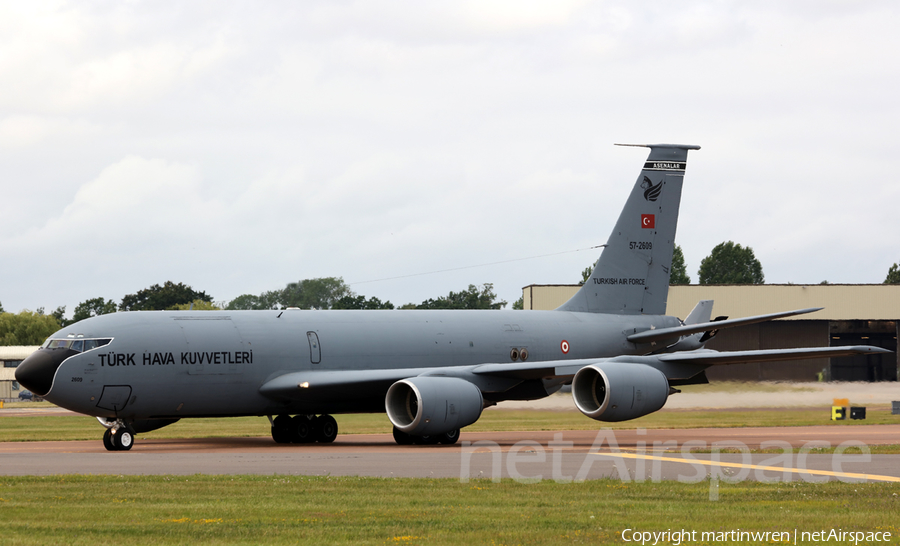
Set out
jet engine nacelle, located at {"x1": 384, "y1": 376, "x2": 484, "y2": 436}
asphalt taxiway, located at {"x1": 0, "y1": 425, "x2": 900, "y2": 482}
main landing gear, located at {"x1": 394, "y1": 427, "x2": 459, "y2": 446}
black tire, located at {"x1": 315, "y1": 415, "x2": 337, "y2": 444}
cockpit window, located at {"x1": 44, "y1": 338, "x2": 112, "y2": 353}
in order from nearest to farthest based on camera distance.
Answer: asphalt taxiway, located at {"x1": 0, "y1": 425, "x2": 900, "y2": 482} < jet engine nacelle, located at {"x1": 384, "y1": 376, "x2": 484, "y2": 436} < cockpit window, located at {"x1": 44, "y1": 338, "x2": 112, "y2": 353} < main landing gear, located at {"x1": 394, "y1": 427, "x2": 459, "y2": 446} < black tire, located at {"x1": 315, "y1": 415, "x2": 337, "y2": 444}

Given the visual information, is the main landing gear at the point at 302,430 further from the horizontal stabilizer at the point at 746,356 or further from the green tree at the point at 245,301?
the green tree at the point at 245,301

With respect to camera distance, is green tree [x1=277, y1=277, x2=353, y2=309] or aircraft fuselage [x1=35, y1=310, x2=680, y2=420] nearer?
aircraft fuselage [x1=35, y1=310, x2=680, y2=420]

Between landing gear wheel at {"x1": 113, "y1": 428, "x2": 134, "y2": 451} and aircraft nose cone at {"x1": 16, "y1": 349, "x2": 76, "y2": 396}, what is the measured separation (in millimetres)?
1854

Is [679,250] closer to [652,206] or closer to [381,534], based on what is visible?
[652,206]

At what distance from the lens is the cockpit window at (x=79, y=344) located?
2531 cm

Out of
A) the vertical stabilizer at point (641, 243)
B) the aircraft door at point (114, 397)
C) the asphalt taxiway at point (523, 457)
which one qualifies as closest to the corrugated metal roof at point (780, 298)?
the vertical stabilizer at point (641, 243)

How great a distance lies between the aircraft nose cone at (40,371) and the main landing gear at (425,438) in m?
7.76

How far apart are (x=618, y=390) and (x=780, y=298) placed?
161 feet

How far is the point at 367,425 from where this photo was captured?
35875 millimetres

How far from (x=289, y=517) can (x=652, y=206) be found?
989 inches

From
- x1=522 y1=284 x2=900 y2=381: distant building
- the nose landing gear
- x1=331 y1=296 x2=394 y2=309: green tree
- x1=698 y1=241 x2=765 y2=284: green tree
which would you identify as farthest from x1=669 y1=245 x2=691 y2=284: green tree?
the nose landing gear

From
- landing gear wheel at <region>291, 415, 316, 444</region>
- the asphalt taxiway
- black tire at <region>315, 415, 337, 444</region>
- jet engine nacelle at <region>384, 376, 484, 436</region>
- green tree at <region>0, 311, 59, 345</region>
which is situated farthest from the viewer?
green tree at <region>0, 311, 59, 345</region>

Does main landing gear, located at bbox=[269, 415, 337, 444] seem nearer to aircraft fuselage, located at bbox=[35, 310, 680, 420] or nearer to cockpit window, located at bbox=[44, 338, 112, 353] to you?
aircraft fuselage, located at bbox=[35, 310, 680, 420]

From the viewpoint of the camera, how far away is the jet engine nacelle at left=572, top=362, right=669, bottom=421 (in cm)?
2461
